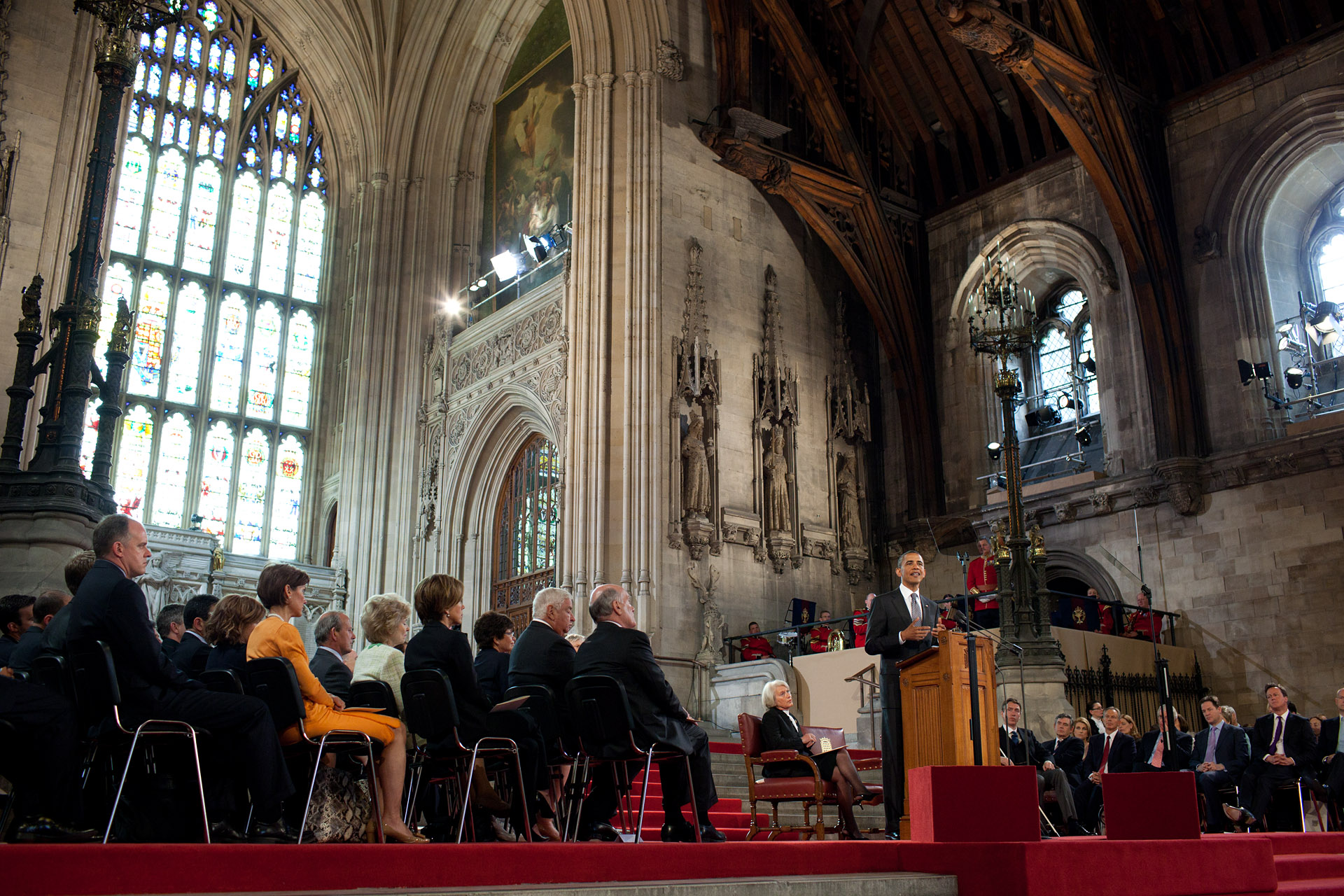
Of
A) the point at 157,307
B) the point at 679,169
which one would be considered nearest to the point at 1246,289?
the point at 679,169

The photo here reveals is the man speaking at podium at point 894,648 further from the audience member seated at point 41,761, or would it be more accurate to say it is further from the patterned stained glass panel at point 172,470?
the patterned stained glass panel at point 172,470

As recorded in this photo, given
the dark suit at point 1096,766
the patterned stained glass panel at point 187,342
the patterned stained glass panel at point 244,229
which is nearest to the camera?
the dark suit at point 1096,766

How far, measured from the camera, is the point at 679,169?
16.1 meters

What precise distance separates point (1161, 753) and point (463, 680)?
554 cm

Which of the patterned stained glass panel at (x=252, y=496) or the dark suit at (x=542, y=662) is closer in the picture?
the dark suit at (x=542, y=662)

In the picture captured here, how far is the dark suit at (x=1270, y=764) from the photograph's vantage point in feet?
25.6

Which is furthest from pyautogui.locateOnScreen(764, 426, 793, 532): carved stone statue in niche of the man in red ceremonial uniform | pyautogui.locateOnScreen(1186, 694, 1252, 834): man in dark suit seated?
pyautogui.locateOnScreen(1186, 694, 1252, 834): man in dark suit seated

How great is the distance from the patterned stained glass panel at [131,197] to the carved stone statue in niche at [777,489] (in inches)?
504

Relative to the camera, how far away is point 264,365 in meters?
22.4

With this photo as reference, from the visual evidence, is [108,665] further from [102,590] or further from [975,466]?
[975,466]

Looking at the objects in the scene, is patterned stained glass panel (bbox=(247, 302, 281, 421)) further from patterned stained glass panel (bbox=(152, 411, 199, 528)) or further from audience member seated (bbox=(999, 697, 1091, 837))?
audience member seated (bbox=(999, 697, 1091, 837))

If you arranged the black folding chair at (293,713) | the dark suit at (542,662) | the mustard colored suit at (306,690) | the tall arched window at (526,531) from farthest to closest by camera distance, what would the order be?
the tall arched window at (526,531) < the dark suit at (542,662) < the mustard colored suit at (306,690) < the black folding chair at (293,713)

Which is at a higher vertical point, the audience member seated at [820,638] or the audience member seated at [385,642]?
the audience member seated at [820,638]

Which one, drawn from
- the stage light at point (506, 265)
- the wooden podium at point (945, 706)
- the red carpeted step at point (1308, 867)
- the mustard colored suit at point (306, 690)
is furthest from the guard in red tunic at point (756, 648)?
the mustard colored suit at point (306, 690)
